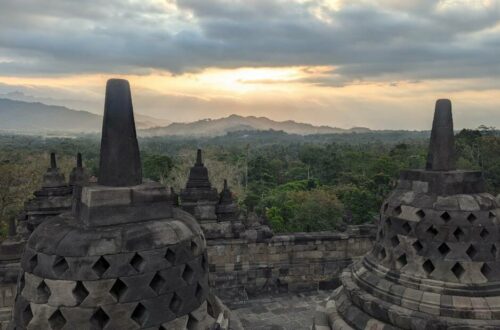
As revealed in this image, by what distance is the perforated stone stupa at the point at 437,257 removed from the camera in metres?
5.36

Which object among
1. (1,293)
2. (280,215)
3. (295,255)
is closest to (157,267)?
(1,293)

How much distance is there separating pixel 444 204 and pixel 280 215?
23.7 metres

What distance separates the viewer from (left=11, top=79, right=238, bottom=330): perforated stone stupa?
3496 mm

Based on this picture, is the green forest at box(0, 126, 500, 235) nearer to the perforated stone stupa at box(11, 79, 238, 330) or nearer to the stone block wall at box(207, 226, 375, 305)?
the stone block wall at box(207, 226, 375, 305)

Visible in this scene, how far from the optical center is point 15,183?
30.6 m

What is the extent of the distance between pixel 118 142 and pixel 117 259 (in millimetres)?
1236

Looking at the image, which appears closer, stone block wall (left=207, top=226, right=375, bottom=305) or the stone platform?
the stone platform

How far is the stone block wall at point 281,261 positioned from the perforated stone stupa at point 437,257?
5976 millimetres

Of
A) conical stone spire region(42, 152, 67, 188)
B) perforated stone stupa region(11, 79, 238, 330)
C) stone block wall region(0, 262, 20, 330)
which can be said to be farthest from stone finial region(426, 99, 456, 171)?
conical stone spire region(42, 152, 67, 188)

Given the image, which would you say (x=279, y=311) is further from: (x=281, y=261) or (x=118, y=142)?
(x=118, y=142)

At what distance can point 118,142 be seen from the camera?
4.09m

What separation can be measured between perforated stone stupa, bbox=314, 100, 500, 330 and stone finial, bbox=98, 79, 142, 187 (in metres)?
4.03

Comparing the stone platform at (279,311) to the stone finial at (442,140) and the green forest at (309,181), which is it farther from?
the stone finial at (442,140)

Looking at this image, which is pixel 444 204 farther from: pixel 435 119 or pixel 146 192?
pixel 146 192
